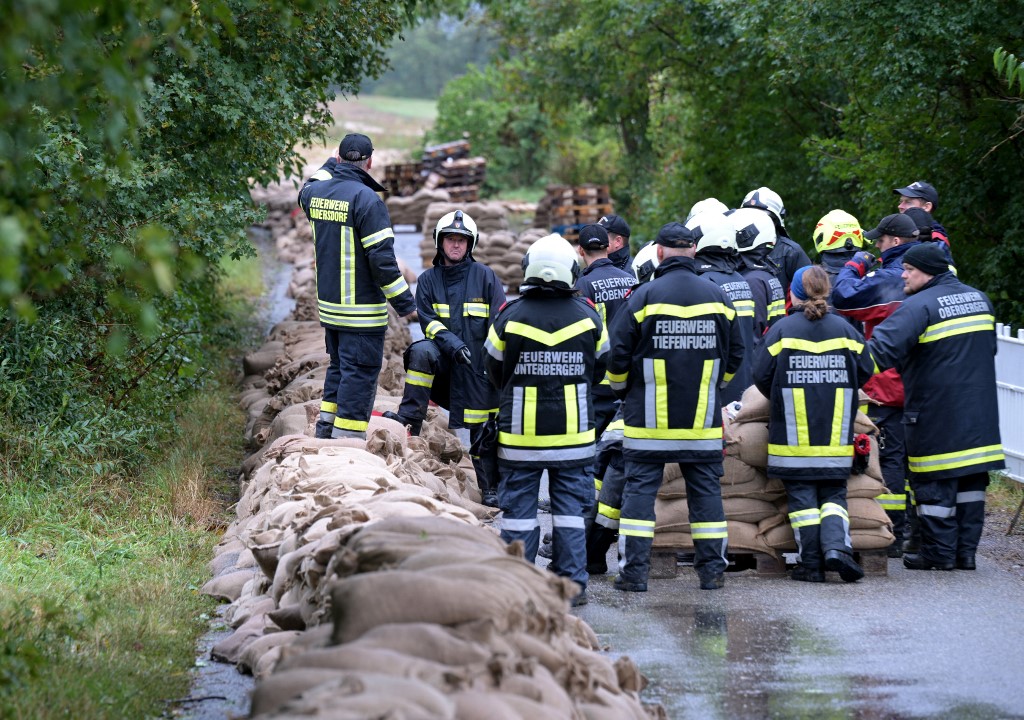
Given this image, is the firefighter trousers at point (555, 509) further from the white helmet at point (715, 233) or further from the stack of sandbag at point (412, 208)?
the stack of sandbag at point (412, 208)

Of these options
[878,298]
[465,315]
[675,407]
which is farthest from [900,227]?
[465,315]

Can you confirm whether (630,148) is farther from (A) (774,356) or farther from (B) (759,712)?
(B) (759,712)

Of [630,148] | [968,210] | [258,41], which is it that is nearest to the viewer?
[258,41]

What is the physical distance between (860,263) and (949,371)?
1.26 m

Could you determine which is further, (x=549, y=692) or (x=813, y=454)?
(x=813, y=454)

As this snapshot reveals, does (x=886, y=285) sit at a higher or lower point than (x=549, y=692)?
higher

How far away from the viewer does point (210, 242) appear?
9672mm

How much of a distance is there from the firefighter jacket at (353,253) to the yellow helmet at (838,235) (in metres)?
2.85

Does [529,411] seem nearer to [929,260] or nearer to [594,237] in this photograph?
[594,237]

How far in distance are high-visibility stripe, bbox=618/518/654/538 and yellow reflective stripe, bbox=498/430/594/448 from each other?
564mm

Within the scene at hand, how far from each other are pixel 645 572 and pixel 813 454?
3.75 ft

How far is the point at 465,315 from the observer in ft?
29.3

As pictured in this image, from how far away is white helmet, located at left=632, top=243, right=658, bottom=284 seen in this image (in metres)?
8.79


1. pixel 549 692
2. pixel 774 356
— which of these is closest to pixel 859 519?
pixel 774 356
